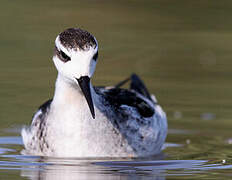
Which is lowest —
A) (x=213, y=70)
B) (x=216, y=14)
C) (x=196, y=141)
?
(x=196, y=141)

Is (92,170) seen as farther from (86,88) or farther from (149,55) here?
(149,55)

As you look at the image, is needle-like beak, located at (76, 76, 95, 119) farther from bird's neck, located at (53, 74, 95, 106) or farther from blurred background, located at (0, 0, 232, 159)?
blurred background, located at (0, 0, 232, 159)

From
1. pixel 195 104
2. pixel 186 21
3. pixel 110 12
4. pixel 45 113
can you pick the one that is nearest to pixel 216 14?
pixel 186 21

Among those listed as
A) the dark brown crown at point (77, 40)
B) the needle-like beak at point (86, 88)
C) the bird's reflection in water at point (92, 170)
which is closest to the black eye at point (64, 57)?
the dark brown crown at point (77, 40)

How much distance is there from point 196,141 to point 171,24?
937 cm

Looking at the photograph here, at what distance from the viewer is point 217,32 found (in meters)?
18.6

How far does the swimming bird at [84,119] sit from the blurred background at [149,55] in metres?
0.64

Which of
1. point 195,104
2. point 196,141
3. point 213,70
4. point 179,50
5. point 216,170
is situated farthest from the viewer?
point 179,50

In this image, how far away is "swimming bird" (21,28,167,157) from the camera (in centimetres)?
866

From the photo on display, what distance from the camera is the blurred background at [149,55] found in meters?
11.8

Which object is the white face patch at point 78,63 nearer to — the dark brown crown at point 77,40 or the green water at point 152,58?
the dark brown crown at point 77,40

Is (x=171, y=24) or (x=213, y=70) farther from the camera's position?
(x=171, y=24)

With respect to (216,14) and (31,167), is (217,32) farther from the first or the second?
(31,167)

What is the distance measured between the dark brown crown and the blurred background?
86.6 inches
